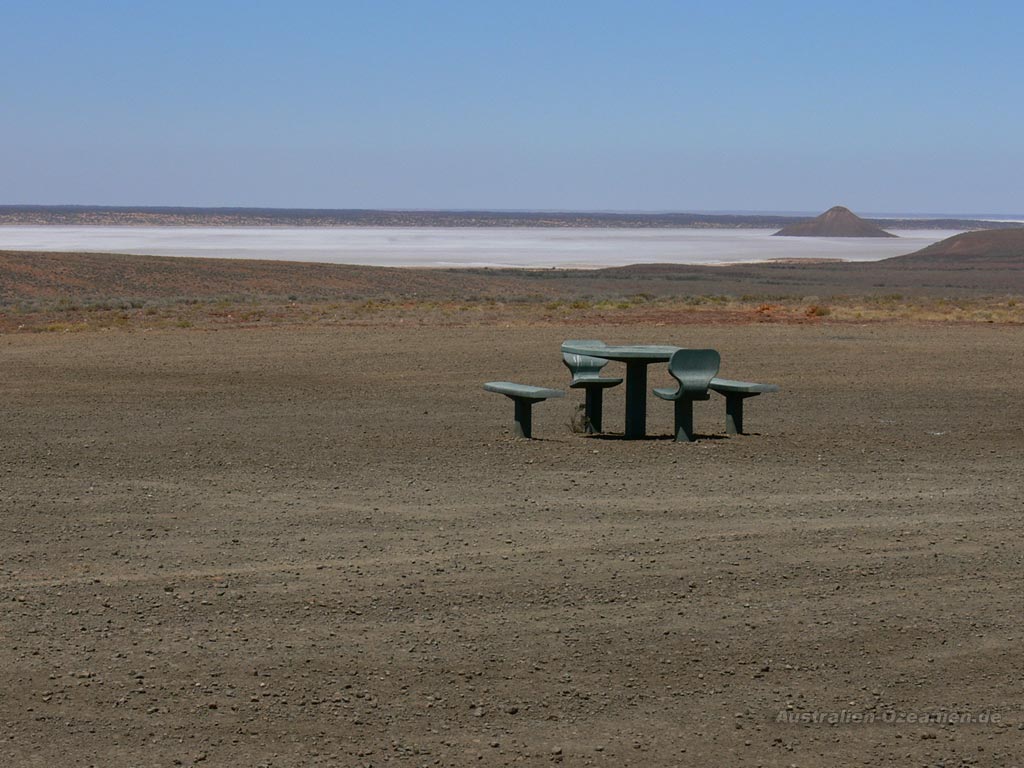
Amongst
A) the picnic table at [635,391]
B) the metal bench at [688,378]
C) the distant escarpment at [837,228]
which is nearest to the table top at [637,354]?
the picnic table at [635,391]

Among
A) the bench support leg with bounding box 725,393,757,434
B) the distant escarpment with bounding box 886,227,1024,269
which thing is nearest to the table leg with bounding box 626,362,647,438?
the bench support leg with bounding box 725,393,757,434

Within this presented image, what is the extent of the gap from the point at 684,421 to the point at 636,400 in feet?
1.41

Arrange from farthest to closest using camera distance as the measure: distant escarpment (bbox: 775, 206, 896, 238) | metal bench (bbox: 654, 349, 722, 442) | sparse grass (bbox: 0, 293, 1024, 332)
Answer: distant escarpment (bbox: 775, 206, 896, 238)
sparse grass (bbox: 0, 293, 1024, 332)
metal bench (bbox: 654, 349, 722, 442)

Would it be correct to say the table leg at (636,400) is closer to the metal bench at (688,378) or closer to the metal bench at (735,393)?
the metal bench at (688,378)

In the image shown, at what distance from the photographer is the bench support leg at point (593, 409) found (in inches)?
451

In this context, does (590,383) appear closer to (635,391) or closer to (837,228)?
(635,391)

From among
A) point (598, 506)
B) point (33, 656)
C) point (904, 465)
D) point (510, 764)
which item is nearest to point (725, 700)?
point (510, 764)

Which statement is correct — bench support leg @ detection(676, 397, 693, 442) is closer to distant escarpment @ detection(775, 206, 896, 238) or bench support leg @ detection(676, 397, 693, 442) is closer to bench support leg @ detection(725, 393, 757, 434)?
bench support leg @ detection(725, 393, 757, 434)

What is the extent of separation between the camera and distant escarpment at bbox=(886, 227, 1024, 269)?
273 feet

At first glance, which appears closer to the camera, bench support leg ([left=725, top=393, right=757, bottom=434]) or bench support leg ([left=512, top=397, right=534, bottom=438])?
bench support leg ([left=512, top=397, right=534, bottom=438])

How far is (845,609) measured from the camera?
6.11 m

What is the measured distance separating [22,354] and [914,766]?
1612 cm

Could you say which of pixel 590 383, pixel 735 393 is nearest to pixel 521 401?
pixel 590 383

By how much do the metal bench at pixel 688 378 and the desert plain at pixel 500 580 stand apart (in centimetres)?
25
